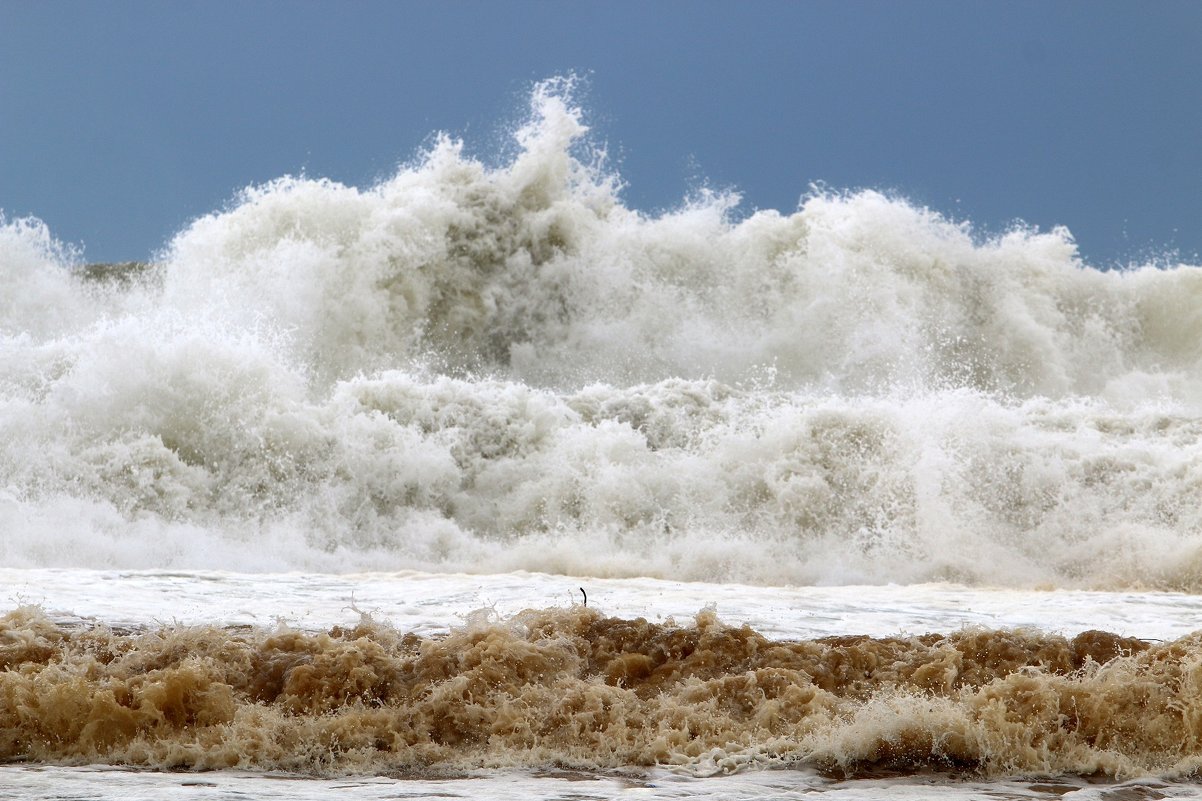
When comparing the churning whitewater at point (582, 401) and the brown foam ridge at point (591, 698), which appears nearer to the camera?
the brown foam ridge at point (591, 698)

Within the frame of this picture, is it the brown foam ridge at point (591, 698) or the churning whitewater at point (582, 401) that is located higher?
the churning whitewater at point (582, 401)

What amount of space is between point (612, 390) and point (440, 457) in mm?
1924

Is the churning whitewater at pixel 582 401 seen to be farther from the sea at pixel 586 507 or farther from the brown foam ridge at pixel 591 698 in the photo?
the brown foam ridge at pixel 591 698

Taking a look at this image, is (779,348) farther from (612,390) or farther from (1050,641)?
(1050,641)

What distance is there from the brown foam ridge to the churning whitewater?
3.14 m

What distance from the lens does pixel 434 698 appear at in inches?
166

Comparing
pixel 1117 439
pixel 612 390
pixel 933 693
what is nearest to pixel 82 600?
pixel 933 693

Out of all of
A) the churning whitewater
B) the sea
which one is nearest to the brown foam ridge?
the sea

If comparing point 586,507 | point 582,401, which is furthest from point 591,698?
point 582,401

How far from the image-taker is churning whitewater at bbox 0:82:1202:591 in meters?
8.61

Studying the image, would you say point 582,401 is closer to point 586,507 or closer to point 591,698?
point 586,507

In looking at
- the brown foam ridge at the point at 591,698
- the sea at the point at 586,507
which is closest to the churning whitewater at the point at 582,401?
the sea at the point at 586,507

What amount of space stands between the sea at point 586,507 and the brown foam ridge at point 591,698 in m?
0.02

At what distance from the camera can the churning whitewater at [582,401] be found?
339 inches
